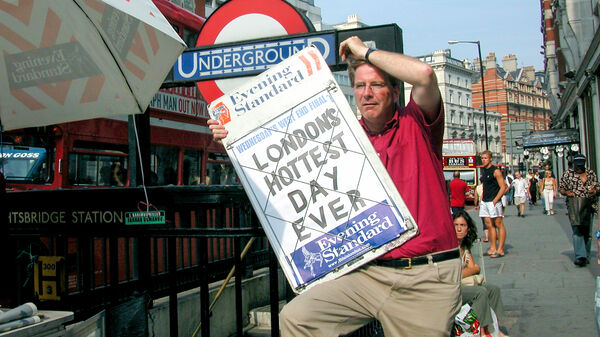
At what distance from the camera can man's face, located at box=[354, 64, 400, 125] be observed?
2.37 m

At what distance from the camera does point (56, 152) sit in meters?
7.51

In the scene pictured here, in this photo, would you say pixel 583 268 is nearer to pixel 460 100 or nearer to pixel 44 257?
pixel 44 257

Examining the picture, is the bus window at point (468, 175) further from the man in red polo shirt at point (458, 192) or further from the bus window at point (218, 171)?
the bus window at point (218, 171)

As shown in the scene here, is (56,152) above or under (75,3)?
under

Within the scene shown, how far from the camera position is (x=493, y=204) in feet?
35.4

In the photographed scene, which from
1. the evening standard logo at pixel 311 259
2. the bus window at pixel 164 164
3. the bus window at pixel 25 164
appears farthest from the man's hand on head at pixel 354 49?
the bus window at pixel 164 164

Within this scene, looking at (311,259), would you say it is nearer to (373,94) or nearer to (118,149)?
(373,94)

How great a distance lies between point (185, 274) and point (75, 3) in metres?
2.41

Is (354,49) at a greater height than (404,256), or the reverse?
(354,49)

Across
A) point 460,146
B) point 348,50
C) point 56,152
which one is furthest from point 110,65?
point 460,146

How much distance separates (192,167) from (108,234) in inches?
271

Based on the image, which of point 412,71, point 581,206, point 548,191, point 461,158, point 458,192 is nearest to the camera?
point 412,71

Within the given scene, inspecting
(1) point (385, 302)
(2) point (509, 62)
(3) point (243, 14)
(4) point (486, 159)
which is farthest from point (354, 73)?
(2) point (509, 62)

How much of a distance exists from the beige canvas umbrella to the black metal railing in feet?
1.83
